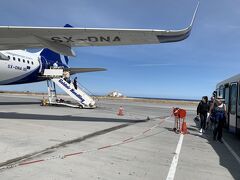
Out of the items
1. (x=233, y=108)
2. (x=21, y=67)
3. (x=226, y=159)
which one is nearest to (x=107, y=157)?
(x=226, y=159)

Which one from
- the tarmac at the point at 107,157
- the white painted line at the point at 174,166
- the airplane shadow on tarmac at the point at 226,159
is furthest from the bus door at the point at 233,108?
the white painted line at the point at 174,166

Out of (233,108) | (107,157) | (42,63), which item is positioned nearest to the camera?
(107,157)

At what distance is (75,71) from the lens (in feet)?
115

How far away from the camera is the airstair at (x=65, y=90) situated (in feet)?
98.0

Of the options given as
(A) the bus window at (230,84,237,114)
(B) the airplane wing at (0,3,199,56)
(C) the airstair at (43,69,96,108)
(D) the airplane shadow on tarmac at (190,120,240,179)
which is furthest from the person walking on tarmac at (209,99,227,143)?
(C) the airstair at (43,69,96,108)

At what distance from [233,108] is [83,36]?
7.55 meters

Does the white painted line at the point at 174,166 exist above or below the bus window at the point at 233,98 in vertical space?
below

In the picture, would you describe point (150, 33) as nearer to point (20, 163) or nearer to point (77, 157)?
point (77, 157)

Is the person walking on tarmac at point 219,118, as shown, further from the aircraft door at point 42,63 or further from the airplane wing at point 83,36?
the aircraft door at point 42,63

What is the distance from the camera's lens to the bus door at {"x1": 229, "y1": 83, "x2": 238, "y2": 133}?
14.4m

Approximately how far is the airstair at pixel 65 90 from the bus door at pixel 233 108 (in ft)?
52.9

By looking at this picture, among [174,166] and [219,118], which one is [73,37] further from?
[174,166]

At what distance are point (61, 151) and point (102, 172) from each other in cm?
229

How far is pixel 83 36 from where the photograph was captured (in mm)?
15812
